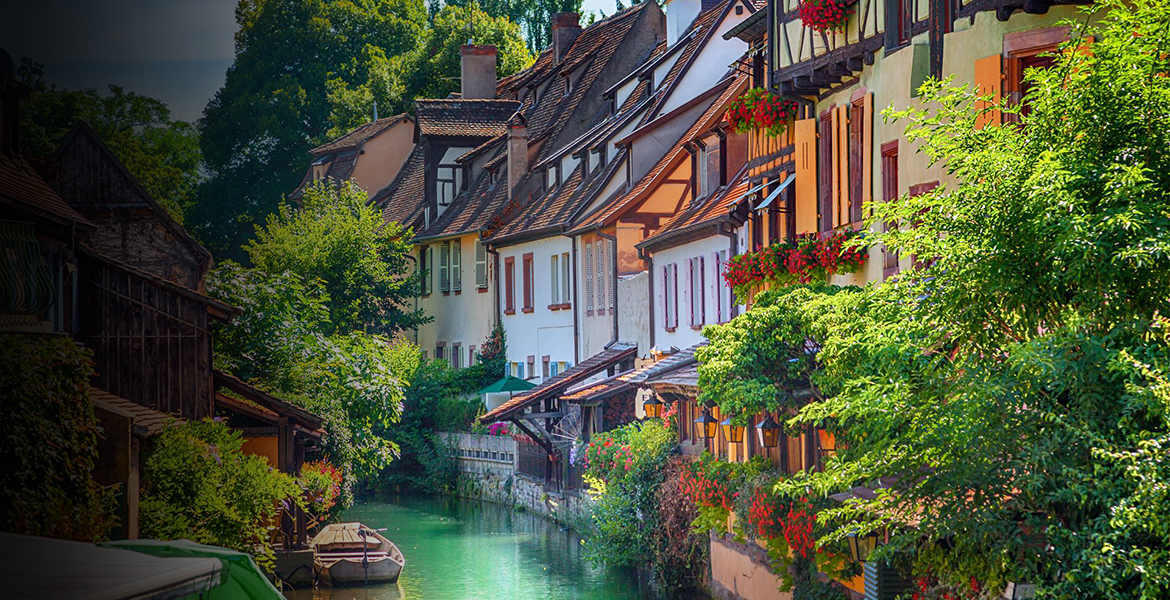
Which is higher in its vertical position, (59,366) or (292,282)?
(292,282)

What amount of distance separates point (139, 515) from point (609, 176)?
59.0ft

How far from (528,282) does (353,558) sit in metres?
14.3

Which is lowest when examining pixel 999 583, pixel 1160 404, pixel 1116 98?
pixel 999 583

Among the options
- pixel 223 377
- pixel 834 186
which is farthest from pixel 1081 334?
pixel 223 377

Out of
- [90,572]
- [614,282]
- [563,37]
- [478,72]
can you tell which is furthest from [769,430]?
[478,72]

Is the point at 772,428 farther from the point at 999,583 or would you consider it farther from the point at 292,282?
the point at 292,282

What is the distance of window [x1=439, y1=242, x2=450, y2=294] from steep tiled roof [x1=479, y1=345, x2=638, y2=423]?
13632mm

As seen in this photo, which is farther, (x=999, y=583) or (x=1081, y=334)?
(x=999, y=583)

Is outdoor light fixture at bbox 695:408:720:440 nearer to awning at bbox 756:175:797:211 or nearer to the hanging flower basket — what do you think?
awning at bbox 756:175:797:211

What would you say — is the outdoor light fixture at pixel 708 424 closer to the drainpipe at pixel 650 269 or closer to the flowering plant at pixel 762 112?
the flowering plant at pixel 762 112

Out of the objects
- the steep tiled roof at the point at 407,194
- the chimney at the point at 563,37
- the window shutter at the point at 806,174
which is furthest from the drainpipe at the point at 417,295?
the window shutter at the point at 806,174

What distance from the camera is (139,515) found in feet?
52.5

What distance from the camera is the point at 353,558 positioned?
81.7 ft

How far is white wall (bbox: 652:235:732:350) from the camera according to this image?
76.4 ft
